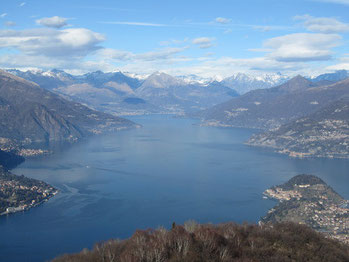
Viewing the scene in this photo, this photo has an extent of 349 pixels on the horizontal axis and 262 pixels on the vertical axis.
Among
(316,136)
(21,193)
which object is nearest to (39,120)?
(21,193)

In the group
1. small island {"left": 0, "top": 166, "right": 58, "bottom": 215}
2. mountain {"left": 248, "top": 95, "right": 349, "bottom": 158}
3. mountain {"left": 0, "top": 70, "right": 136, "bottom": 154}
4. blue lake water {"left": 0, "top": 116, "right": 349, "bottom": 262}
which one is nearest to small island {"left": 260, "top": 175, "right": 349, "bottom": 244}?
blue lake water {"left": 0, "top": 116, "right": 349, "bottom": 262}

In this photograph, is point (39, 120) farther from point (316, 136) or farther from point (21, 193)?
point (316, 136)

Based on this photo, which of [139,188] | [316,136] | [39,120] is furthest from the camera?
[39,120]

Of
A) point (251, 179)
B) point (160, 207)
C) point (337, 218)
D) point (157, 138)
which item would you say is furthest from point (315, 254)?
point (157, 138)

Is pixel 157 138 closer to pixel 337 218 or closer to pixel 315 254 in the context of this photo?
pixel 337 218

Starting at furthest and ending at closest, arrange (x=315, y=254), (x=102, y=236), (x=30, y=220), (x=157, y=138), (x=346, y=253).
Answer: (x=157, y=138)
(x=30, y=220)
(x=102, y=236)
(x=346, y=253)
(x=315, y=254)

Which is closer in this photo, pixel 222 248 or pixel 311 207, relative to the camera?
pixel 222 248
